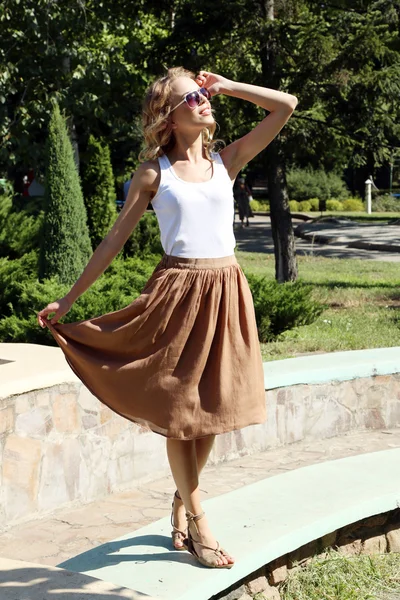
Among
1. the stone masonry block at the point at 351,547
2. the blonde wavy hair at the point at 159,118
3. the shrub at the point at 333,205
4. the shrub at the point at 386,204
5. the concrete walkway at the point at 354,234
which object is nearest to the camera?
the blonde wavy hair at the point at 159,118

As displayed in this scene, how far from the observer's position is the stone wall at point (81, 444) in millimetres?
4316

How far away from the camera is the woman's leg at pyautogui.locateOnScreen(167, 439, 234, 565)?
3.33m

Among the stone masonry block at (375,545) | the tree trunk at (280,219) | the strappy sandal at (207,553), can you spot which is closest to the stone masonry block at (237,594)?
the strappy sandal at (207,553)

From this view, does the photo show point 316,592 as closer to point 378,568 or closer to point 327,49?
point 378,568

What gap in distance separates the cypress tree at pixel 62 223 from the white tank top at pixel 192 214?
583cm

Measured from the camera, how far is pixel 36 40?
45.3 feet

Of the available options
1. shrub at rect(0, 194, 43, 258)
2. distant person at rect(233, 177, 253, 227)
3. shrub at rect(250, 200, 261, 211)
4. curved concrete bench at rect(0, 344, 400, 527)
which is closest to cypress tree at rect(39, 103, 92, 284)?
shrub at rect(0, 194, 43, 258)

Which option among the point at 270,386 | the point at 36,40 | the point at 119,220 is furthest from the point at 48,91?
the point at 119,220

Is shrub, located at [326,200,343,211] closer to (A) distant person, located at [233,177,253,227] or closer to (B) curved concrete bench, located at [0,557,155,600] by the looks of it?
A: (A) distant person, located at [233,177,253,227]

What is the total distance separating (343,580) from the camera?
371 centimetres

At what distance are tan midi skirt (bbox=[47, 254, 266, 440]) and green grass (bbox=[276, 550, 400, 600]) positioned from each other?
77 centimetres

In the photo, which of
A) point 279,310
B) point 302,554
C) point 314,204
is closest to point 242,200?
point 314,204

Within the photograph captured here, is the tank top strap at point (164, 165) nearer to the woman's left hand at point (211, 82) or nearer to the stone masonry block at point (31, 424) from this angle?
the woman's left hand at point (211, 82)

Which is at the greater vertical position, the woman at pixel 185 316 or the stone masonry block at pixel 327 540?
the woman at pixel 185 316
